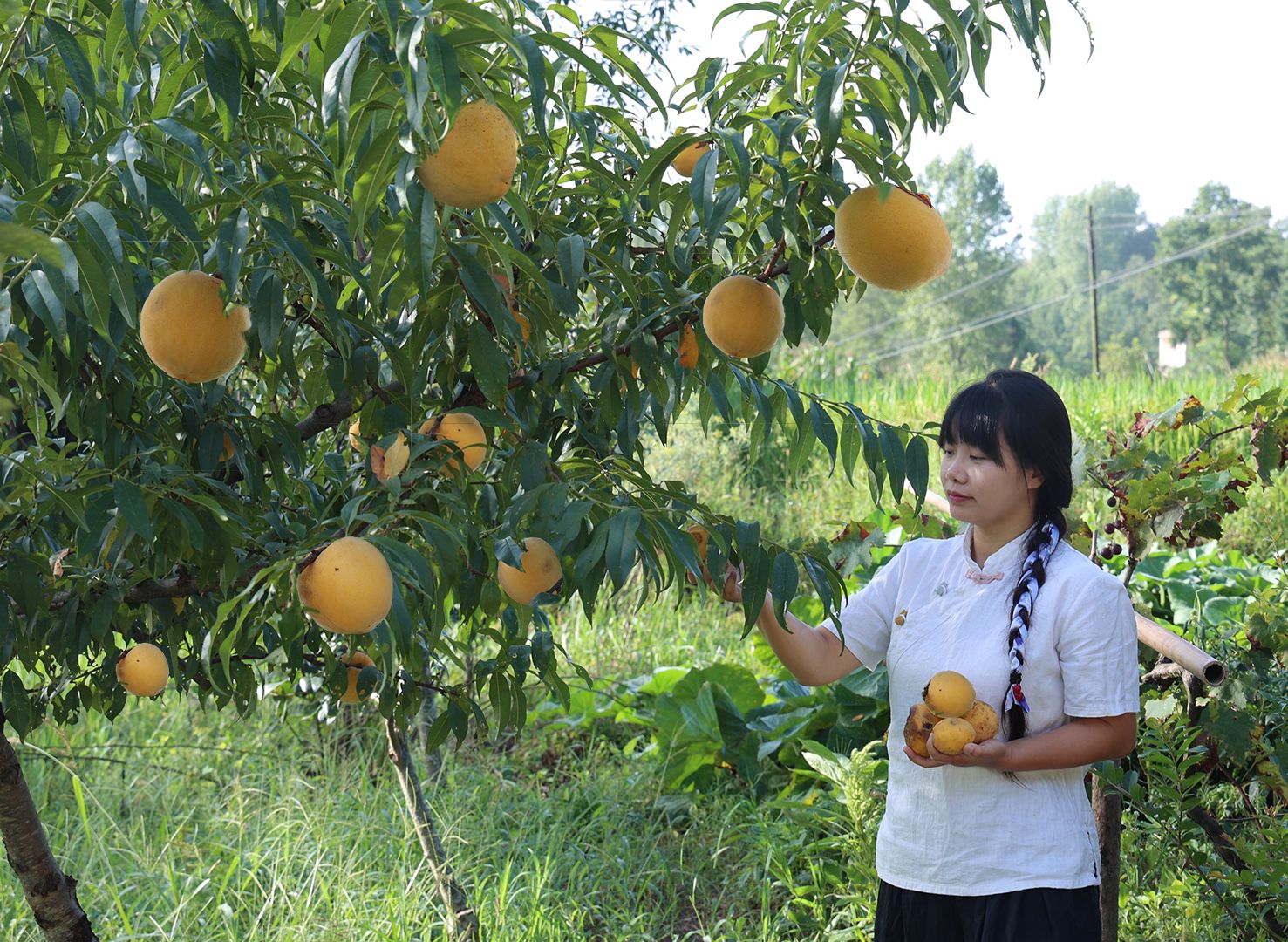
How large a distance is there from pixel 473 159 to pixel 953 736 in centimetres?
96

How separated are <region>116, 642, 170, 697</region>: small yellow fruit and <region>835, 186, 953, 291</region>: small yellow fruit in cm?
119

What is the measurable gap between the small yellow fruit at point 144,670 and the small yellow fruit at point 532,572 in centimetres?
69

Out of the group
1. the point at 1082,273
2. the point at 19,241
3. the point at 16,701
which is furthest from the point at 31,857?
the point at 1082,273

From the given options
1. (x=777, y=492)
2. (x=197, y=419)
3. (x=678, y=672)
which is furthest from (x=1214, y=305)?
(x=197, y=419)

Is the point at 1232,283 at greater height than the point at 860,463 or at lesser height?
greater

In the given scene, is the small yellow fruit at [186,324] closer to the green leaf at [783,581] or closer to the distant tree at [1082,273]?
the green leaf at [783,581]

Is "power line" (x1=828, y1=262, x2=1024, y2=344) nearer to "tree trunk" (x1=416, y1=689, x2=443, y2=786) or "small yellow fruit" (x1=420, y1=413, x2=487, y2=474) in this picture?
"tree trunk" (x1=416, y1=689, x2=443, y2=786)

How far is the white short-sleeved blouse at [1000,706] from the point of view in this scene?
62.4 inches

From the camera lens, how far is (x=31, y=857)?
190cm

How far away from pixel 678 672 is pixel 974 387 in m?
2.70

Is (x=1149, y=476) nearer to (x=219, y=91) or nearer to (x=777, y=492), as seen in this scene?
(x=219, y=91)

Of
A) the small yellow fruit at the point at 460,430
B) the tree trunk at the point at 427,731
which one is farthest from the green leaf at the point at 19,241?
the tree trunk at the point at 427,731

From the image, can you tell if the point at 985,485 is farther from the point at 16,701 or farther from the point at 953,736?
the point at 16,701

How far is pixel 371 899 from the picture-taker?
287 cm
